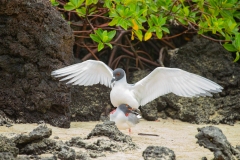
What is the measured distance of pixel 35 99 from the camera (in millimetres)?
5680

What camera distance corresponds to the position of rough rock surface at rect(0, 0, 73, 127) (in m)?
5.61

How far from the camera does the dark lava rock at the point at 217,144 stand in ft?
12.7

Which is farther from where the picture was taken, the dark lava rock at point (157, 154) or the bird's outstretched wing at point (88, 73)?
the bird's outstretched wing at point (88, 73)

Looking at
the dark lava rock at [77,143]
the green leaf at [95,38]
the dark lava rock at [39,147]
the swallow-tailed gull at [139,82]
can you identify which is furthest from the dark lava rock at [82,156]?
the green leaf at [95,38]

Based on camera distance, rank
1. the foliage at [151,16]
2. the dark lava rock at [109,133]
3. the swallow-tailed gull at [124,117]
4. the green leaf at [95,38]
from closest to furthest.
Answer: the dark lava rock at [109,133], the swallow-tailed gull at [124,117], the foliage at [151,16], the green leaf at [95,38]

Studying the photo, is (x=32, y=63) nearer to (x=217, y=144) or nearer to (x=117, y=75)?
(x=117, y=75)

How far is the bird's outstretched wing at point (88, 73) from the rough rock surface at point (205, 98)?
0.90 metres

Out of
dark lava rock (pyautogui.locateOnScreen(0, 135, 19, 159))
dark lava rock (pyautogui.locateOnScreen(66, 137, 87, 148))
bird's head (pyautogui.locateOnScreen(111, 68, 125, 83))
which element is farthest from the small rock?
bird's head (pyautogui.locateOnScreen(111, 68, 125, 83))

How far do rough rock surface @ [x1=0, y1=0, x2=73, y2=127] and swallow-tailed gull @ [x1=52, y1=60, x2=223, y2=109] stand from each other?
0.68 ft

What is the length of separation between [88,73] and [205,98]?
174cm

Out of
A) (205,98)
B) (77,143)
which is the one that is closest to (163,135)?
(77,143)

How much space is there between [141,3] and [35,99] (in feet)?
5.56

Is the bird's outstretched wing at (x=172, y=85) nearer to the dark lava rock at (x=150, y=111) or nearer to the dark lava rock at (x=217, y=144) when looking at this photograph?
the dark lava rock at (x=150, y=111)

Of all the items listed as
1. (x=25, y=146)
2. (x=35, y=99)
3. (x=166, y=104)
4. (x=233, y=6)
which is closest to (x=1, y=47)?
(x=35, y=99)
